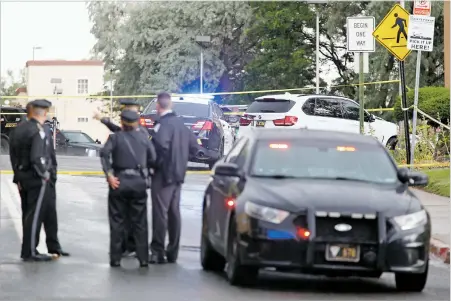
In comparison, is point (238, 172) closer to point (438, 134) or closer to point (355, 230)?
point (355, 230)

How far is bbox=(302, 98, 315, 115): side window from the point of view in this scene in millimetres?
30531

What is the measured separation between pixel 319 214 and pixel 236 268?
101cm

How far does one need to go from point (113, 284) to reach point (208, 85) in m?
57.0

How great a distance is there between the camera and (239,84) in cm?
7081

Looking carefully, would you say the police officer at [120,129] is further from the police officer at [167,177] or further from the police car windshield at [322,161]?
the police car windshield at [322,161]

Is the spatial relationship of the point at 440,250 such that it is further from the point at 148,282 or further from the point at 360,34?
the point at 360,34

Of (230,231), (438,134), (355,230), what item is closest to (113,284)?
(230,231)

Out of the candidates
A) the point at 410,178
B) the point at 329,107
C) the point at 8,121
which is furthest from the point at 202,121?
the point at 410,178

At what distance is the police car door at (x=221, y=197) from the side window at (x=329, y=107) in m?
17.2

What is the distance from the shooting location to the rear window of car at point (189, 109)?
2889cm

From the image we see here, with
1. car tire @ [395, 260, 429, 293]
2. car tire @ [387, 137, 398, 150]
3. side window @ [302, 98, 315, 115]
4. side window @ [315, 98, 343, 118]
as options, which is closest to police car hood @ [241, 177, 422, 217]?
car tire @ [395, 260, 429, 293]

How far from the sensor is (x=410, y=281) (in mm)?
12219

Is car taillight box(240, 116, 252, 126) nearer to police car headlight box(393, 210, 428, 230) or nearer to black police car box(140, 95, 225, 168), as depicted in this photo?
black police car box(140, 95, 225, 168)

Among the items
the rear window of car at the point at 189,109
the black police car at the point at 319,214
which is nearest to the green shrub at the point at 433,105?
the rear window of car at the point at 189,109
